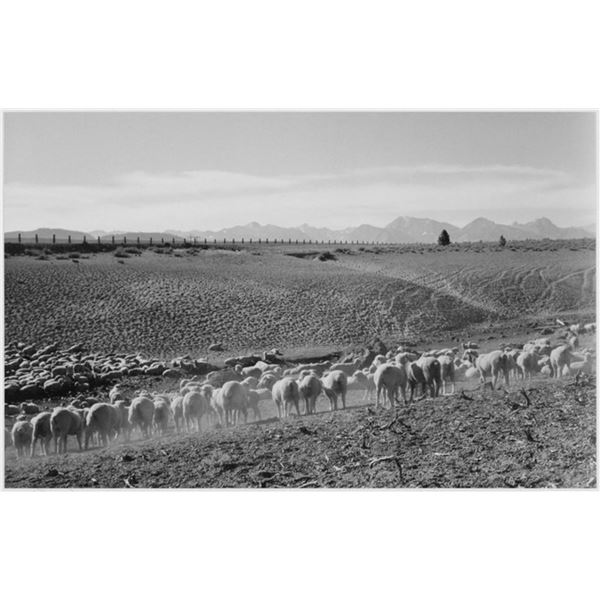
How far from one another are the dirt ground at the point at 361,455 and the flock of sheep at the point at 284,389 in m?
0.14

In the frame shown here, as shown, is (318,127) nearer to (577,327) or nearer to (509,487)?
(577,327)

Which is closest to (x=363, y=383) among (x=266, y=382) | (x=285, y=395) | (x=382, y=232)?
(x=285, y=395)

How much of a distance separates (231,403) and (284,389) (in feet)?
1.63

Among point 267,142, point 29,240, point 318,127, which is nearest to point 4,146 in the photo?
point 29,240

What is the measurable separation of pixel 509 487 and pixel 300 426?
1.92 meters

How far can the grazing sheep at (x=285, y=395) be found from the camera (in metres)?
6.09

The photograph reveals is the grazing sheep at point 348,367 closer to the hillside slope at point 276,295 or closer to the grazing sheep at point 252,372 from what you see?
the hillside slope at point 276,295

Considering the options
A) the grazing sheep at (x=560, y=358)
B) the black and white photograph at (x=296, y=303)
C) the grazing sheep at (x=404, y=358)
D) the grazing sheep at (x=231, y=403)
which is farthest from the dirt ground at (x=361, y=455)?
the grazing sheep at (x=404, y=358)

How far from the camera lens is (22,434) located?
5.86 meters

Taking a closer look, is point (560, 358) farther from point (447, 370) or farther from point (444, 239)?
point (444, 239)

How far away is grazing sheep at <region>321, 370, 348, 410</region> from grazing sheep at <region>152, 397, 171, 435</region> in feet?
4.74

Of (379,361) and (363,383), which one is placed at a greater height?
(379,361)

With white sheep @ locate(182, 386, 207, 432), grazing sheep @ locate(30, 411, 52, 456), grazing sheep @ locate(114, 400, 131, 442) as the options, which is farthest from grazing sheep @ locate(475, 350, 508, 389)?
grazing sheep @ locate(30, 411, 52, 456)

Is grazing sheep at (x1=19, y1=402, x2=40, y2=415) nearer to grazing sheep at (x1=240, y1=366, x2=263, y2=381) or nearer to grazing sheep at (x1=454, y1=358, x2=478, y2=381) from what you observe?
grazing sheep at (x1=240, y1=366, x2=263, y2=381)
